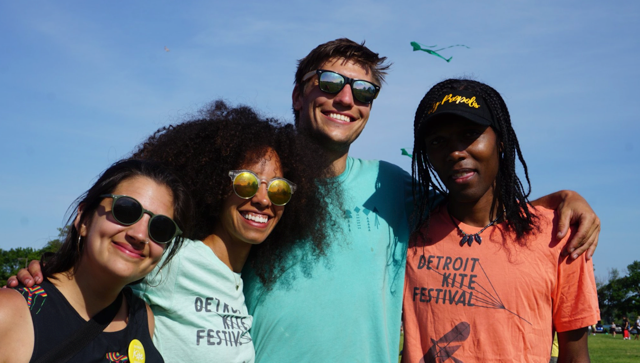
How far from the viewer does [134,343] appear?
2.92 m

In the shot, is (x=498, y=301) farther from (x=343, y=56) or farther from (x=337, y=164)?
(x=343, y=56)

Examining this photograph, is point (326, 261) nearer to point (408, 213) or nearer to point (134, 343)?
point (408, 213)

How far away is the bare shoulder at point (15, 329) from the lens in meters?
2.35

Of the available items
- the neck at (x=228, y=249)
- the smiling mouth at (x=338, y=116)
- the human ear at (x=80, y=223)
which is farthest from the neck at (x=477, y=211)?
the human ear at (x=80, y=223)

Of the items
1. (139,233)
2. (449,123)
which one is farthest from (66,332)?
(449,123)

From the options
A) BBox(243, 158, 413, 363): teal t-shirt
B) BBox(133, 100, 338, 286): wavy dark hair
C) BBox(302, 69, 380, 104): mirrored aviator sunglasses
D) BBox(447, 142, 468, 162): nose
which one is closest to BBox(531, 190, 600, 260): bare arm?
BBox(447, 142, 468, 162): nose

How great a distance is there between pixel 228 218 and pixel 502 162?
2.16 meters

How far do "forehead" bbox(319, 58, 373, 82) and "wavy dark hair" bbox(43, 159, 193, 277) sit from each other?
6.46ft

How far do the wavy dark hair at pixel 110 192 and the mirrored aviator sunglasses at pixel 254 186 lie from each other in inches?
15.4

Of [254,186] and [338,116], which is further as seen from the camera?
[338,116]

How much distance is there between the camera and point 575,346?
3.52 meters

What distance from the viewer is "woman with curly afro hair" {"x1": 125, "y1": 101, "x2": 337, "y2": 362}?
3.22m

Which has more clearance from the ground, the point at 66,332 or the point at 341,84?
the point at 341,84

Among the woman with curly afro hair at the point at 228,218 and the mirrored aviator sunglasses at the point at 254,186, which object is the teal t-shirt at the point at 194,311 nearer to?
the woman with curly afro hair at the point at 228,218
